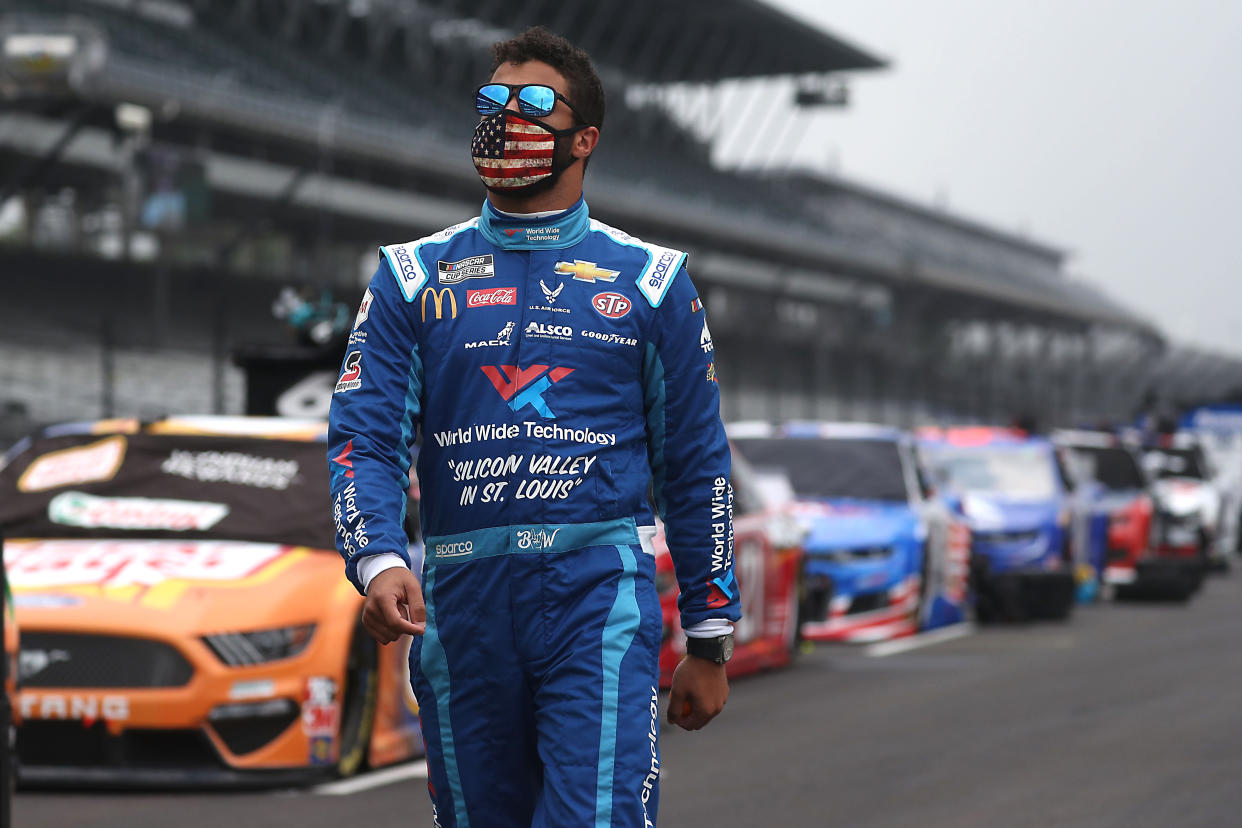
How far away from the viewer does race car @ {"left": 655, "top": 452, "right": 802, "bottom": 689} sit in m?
11.0

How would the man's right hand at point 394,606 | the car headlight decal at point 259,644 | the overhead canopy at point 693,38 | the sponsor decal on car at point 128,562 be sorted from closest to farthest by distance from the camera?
the man's right hand at point 394,606, the car headlight decal at point 259,644, the sponsor decal on car at point 128,562, the overhead canopy at point 693,38

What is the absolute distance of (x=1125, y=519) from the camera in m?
18.7

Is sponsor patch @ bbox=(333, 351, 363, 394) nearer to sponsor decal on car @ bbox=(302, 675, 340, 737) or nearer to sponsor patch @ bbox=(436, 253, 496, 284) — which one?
sponsor patch @ bbox=(436, 253, 496, 284)

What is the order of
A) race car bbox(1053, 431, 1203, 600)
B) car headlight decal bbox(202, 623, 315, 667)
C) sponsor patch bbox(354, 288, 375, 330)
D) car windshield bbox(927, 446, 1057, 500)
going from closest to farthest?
sponsor patch bbox(354, 288, 375, 330), car headlight decal bbox(202, 623, 315, 667), car windshield bbox(927, 446, 1057, 500), race car bbox(1053, 431, 1203, 600)

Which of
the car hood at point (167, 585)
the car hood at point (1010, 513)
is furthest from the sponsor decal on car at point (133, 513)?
the car hood at point (1010, 513)

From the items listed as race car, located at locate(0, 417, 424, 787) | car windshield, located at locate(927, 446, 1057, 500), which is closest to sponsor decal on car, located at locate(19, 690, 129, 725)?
race car, located at locate(0, 417, 424, 787)

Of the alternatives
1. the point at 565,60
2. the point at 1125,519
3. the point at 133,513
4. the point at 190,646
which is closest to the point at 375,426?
the point at 565,60

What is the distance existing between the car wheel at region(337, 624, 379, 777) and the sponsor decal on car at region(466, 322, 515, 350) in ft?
12.8

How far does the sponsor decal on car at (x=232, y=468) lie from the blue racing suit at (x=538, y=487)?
458cm

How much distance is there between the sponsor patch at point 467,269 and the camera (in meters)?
3.44

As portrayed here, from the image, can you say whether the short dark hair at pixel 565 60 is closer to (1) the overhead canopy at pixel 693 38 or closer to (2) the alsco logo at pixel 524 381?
(2) the alsco logo at pixel 524 381

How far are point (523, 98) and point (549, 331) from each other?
444 millimetres

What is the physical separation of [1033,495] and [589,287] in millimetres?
13397

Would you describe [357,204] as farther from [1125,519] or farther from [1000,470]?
[1000,470]
